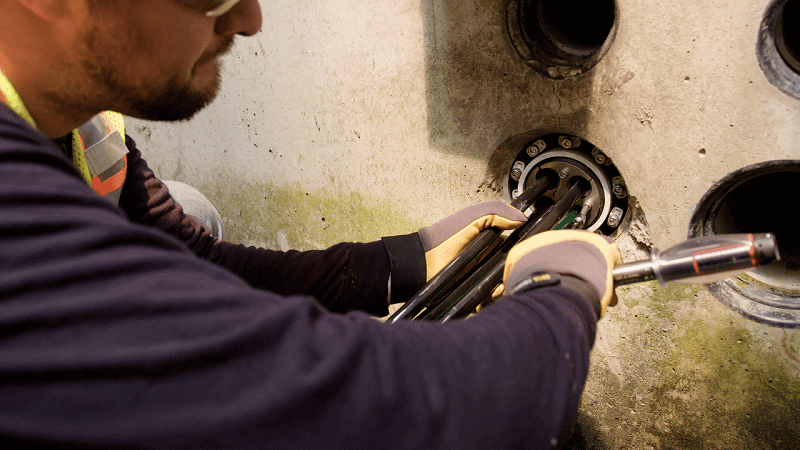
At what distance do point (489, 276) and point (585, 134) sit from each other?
0.47 metres

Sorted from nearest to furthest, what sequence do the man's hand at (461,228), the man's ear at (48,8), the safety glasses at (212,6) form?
the man's ear at (48,8), the safety glasses at (212,6), the man's hand at (461,228)

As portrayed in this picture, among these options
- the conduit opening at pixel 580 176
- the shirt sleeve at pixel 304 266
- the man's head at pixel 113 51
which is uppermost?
the man's head at pixel 113 51

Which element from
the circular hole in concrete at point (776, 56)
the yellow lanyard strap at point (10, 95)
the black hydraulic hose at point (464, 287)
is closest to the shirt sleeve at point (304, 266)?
the black hydraulic hose at point (464, 287)

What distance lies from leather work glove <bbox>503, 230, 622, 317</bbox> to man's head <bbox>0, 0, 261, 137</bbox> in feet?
1.93

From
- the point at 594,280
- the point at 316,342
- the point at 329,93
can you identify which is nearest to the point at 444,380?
the point at 316,342

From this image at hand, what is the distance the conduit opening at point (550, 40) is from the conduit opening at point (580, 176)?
19cm

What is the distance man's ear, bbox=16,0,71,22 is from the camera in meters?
0.53

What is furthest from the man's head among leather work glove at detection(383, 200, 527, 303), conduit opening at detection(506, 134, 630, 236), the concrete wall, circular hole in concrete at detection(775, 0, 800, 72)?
circular hole in concrete at detection(775, 0, 800, 72)

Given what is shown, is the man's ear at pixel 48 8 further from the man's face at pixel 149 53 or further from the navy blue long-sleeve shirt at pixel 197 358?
the navy blue long-sleeve shirt at pixel 197 358

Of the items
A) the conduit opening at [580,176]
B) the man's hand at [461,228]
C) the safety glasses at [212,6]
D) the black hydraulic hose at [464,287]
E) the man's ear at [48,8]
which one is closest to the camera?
the man's ear at [48,8]

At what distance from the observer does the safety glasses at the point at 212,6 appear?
64 centimetres

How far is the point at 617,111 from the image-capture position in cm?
103

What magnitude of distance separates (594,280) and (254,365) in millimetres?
494

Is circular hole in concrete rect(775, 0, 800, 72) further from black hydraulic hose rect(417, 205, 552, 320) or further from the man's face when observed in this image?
the man's face
